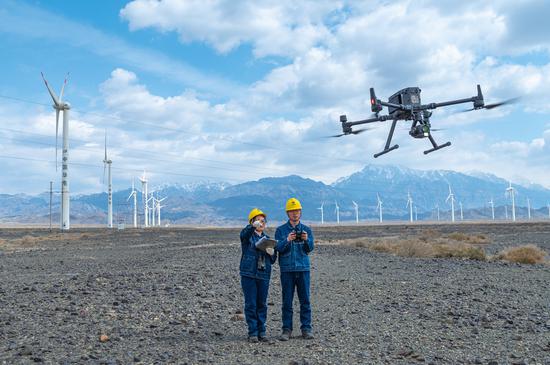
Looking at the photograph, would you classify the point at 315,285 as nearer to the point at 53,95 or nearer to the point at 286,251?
the point at 286,251

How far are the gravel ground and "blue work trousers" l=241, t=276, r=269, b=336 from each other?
0.33 m

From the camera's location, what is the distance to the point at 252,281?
30.6ft

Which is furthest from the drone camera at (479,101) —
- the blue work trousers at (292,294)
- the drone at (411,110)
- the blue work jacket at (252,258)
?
the blue work jacket at (252,258)

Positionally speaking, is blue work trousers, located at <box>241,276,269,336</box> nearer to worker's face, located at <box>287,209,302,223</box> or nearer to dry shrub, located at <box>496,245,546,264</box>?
worker's face, located at <box>287,209,302,223</box>

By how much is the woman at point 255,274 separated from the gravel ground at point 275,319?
0.45 metres

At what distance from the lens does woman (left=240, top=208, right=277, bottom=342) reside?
9273mm

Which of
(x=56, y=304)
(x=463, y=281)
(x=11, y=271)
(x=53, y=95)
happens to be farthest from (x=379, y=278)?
(x=53, y=95)

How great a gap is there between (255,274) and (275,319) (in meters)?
2.42

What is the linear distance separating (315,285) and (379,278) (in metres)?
2.84

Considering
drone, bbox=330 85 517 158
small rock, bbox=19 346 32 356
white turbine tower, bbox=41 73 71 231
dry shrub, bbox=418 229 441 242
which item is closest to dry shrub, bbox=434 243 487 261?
drone, bbox=330 85 517 158

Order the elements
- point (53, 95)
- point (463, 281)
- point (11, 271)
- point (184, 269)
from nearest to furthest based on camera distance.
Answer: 1. point (463, 281)
2. point (184, 269)
3. point (11, 271)
4. point (53, 95)

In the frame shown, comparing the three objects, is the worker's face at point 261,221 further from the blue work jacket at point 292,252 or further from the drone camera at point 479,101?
the drone camera at point 479,101

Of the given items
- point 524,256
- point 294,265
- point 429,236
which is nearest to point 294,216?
point 294,265

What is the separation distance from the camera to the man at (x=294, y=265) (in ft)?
30.7
